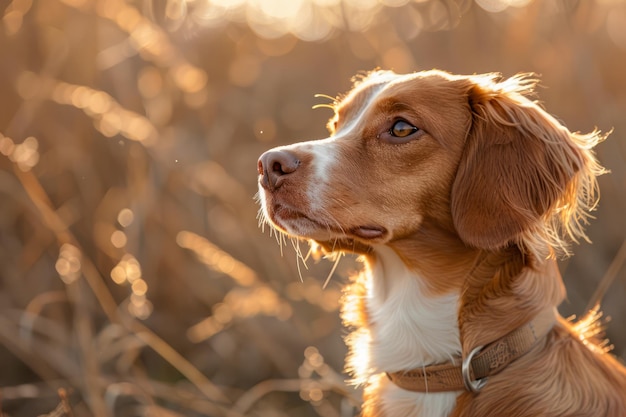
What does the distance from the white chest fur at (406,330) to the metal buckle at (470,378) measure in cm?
10

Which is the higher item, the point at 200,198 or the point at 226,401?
the point at 200,198

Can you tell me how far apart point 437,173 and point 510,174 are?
233 mm

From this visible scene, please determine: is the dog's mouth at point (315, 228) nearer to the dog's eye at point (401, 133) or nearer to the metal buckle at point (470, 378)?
the dog's eye at point (401, 133)

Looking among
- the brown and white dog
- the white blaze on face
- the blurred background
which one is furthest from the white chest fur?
the blurred background

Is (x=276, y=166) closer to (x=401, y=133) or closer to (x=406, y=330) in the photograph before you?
(x=401, y=133)

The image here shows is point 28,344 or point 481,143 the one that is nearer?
point 481,143

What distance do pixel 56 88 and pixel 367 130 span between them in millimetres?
1927

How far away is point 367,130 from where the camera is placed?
107 inches

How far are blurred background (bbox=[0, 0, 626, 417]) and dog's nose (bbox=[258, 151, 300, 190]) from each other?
4.61ft

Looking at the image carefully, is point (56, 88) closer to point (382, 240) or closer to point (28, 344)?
point (28, 344)

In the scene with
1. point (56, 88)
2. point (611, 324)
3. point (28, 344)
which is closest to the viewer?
point (28, 344)

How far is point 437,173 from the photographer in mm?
2648

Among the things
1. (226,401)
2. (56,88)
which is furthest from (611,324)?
(56,88)

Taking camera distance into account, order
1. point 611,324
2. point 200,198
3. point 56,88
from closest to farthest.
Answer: point 56,88, point 611,324, point 200,198
